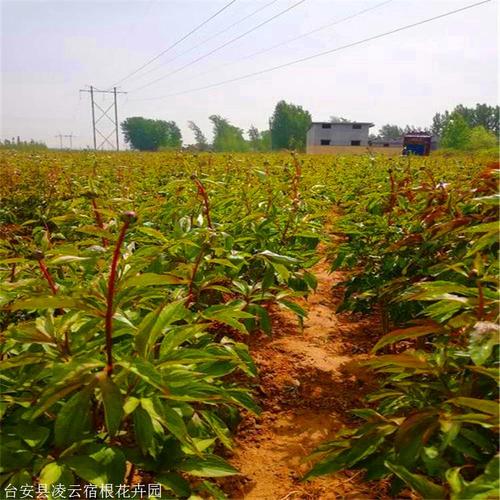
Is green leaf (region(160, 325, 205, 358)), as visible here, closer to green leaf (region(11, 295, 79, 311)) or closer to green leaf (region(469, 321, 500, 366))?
green leaf (region(11, 295, 79, 311))

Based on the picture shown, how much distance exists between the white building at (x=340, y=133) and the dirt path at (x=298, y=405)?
55347 millimetres

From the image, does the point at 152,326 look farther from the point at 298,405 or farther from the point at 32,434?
the point at 298,405

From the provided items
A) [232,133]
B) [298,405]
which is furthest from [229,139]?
[298,405]

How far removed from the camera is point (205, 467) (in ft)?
3.70

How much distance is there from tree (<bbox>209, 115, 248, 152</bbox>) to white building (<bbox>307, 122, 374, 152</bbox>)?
376 inches

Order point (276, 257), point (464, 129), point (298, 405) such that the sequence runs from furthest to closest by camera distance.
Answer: point (464, 129) → point (298, 405) → point (276, 257)

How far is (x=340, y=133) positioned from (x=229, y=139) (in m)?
14.8

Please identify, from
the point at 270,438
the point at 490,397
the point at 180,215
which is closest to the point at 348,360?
the point at 270,438

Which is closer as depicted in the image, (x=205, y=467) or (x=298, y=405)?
(x=205, y=467)

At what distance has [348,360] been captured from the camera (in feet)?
10.2

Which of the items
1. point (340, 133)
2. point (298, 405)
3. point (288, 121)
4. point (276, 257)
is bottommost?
point (298, 405)

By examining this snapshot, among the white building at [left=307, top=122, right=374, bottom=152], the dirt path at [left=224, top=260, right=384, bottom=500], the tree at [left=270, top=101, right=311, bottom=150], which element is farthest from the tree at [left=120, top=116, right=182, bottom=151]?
the dirt path at [left=224, top=260, right=384, bottom=500]

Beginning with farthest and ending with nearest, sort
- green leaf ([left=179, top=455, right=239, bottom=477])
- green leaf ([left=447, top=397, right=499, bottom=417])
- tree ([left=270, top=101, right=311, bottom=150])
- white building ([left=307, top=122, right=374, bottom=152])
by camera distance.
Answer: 1. tree ([left=270, top=101, right=311, bottom=150])
2. white building ([left=307, top=122, right=374, bottom=152])
3. green leaf ([left=179, top=455, right=239, bottom=477])
4. green leaf ([left=447, top=397, right=499, bottom=417])

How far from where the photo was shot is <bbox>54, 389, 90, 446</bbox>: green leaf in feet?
Result: 3.23
